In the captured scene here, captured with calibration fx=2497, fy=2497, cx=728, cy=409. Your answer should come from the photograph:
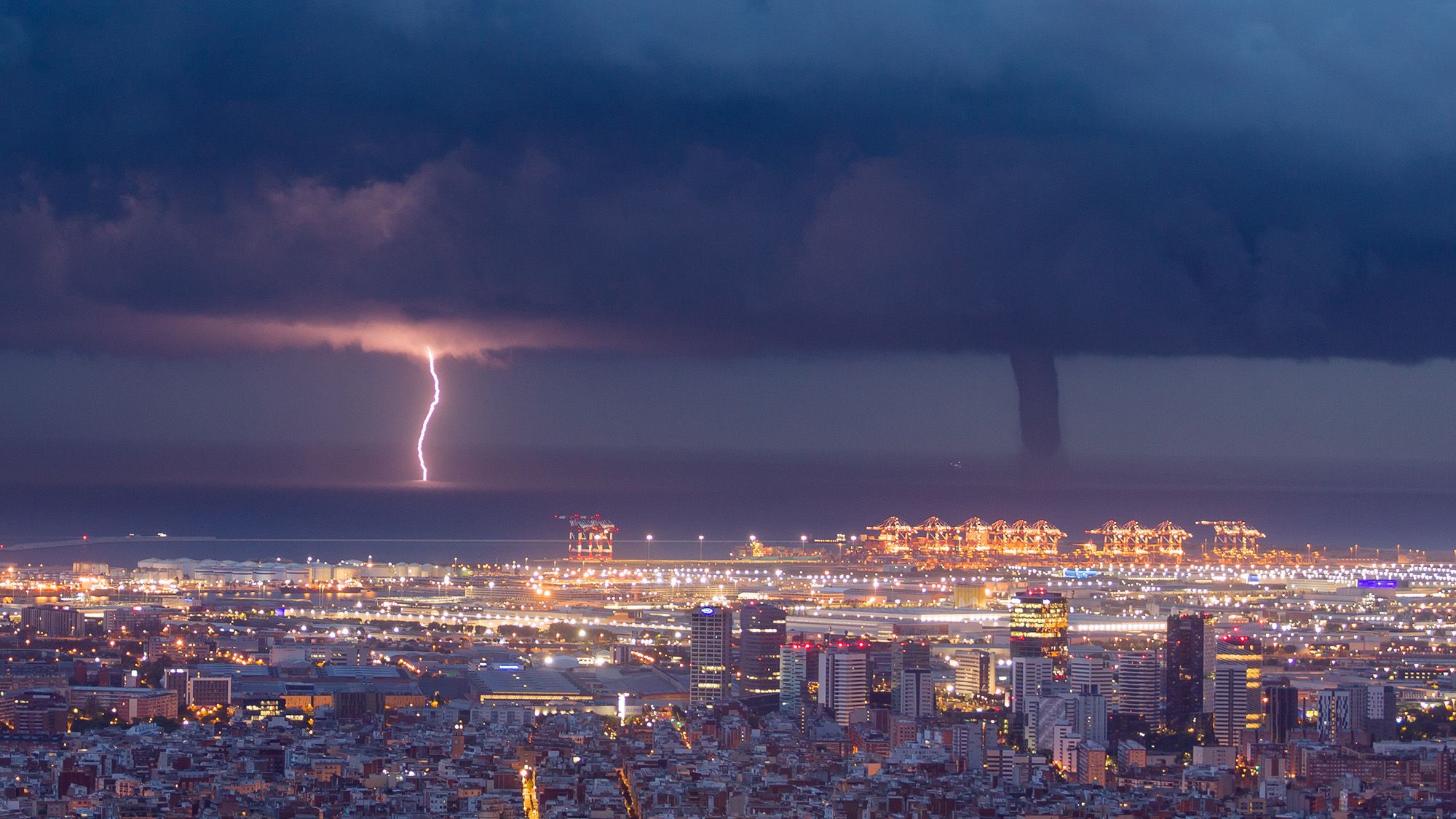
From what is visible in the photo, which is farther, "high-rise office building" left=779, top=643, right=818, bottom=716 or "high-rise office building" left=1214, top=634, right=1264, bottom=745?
"high-rise office building" left=779, top=643, right=818, bottom=716

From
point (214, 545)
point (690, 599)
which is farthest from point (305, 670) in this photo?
point (214, 545)

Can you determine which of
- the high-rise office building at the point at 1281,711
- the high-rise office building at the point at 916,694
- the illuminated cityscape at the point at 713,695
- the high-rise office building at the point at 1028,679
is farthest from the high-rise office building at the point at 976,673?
the high-rise office building at the point at 1281,711

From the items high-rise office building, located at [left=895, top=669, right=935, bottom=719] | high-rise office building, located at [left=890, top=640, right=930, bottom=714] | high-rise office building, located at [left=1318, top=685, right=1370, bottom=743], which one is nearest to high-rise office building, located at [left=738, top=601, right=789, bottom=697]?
high-rise office building, located at [left=890, top=640, right=930, bottom=714]

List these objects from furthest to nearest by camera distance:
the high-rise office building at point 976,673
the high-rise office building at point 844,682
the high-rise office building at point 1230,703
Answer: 1. the high-rise office building at point 976,673
2. the high-rise office building at point 844,682
3. the high-rise office building at point 1230,703

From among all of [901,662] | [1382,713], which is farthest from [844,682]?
[1382,713]

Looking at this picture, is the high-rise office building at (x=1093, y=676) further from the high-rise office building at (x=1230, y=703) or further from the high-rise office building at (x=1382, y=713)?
the high-rise office building at (x=1382, y=713)

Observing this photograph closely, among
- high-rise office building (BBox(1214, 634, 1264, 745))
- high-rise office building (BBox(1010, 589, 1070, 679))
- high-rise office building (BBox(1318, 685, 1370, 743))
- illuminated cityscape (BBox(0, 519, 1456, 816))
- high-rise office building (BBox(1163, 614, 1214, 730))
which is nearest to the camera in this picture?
illuminated cityscape (BBox(0, 519, 1456, 816))

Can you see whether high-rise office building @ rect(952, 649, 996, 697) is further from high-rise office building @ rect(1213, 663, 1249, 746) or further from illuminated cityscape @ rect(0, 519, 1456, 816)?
high-rise office building @ rect(1213, 663, 1249, 746)

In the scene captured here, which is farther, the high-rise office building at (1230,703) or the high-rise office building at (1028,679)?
the high-rise office building at (1028,679)
